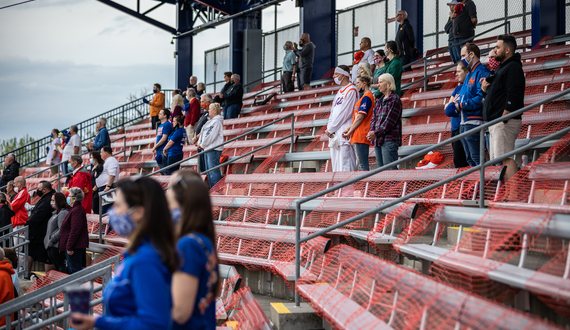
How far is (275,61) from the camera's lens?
22250 mm

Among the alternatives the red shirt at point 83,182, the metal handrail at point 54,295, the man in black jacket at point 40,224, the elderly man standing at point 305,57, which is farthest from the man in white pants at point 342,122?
the elderly man standing at point 305,57

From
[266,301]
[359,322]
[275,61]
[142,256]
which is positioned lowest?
[266,301]

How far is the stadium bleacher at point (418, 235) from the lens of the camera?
3.13m

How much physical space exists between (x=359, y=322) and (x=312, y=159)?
16.9ft

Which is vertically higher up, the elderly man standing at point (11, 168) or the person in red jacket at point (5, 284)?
the elderly man standing at point (11, 168)

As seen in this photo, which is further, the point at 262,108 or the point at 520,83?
the point at 262,108

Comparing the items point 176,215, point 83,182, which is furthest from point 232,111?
point 176,215

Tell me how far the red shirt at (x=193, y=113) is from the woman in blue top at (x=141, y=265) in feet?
30.0

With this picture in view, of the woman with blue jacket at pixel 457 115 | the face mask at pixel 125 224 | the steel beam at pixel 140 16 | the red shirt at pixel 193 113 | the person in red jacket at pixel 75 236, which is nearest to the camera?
the face mask at pixel 125 224

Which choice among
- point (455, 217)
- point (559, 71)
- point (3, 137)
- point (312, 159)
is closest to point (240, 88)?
point (312, 159)

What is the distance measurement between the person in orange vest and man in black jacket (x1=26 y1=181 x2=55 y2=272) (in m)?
5.35

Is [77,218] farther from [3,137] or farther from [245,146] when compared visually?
[3,137]

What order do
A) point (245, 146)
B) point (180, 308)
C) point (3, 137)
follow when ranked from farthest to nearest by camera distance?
point (3, 137)
point (245, 146)
point (180, 308)

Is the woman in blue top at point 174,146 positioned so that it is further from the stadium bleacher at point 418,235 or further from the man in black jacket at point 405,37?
the man in black jacket at point 405,37
